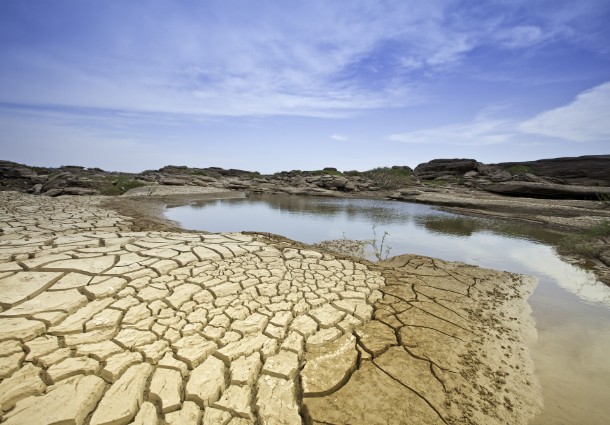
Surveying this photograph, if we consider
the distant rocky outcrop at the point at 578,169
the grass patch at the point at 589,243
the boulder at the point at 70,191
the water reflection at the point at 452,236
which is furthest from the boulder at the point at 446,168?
the boulder at the point at 70,191

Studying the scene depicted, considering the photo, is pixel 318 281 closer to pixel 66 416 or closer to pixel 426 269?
pixel 426 269

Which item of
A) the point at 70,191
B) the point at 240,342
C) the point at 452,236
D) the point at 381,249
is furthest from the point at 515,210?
the point at 70,191

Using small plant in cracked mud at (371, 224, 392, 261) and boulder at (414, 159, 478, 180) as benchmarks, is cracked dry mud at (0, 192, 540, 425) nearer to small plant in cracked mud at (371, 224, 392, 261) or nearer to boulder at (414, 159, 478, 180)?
small plant in cracked mud at (371, 224, 392, 261)

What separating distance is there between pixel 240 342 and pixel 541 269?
6578mm

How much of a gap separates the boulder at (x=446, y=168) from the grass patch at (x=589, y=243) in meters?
25.8

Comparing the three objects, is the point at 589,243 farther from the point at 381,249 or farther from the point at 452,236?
the point at 381,249

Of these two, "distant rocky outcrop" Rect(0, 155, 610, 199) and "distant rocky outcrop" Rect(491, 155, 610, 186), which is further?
"distant rocky outcrop" Rect(491, 155, 610, 186)

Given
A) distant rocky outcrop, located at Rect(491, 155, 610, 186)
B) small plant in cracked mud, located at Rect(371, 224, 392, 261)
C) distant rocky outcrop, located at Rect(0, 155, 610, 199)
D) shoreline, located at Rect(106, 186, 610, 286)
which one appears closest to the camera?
small plant in cracked mud, located at Rect(371, 224, 392, 261)

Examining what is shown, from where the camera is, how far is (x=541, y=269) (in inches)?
224

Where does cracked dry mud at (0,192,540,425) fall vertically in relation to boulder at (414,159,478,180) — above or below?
below

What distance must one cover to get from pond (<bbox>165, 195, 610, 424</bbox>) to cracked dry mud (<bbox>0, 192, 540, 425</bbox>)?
9.4 inches

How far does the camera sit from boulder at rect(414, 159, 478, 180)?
103ft

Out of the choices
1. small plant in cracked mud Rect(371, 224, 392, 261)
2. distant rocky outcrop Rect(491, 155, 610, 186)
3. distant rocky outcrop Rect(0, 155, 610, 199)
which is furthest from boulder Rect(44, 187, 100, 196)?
distant rocky outcrop Rect(491, 155, 610, 186)

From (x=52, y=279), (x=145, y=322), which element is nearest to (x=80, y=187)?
(x=52, y=279)
